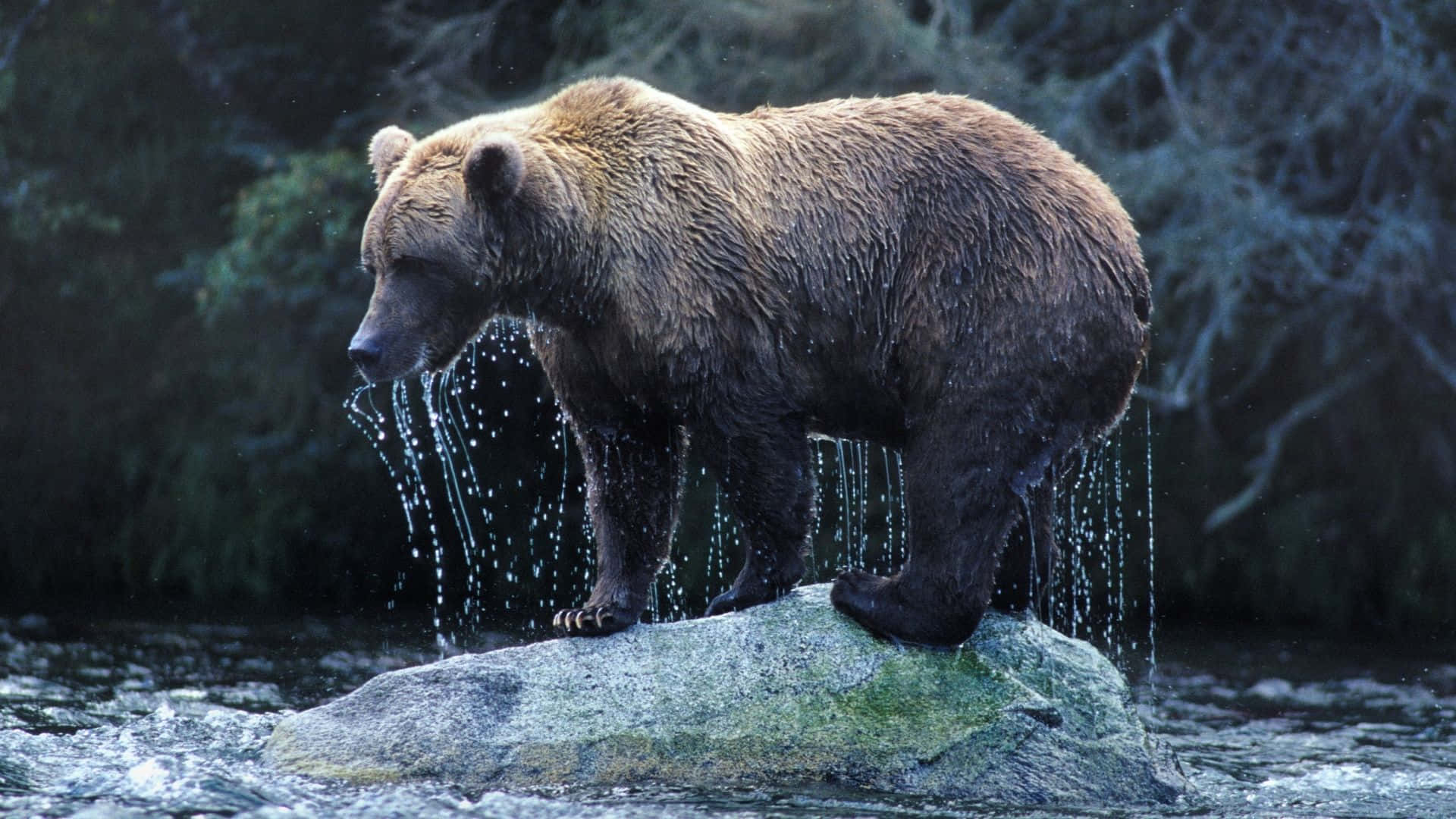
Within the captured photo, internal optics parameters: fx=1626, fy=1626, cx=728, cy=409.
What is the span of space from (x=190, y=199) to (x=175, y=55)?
134 centimetres

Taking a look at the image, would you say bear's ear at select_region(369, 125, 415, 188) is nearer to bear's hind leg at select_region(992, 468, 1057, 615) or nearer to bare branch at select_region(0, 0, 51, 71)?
bear's hind leg at select_region(992, 468, 1057, 615)

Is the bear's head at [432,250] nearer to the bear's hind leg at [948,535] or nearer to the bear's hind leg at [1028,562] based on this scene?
the bear's hind leg at [948,535]

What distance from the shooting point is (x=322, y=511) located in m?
13.0

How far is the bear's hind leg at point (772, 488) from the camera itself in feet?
18.5

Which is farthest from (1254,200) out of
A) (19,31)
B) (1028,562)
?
(19,31)

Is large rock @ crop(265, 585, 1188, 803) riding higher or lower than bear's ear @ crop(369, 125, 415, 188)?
lower

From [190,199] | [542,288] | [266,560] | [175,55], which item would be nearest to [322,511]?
[266,560]

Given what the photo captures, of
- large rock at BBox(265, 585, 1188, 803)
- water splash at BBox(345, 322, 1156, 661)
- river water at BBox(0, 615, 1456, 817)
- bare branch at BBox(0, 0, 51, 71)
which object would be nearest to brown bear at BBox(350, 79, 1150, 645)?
large rock at BBox(265, 585, 1188, 803)

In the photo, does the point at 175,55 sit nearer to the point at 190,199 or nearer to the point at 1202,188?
the point at 190,199

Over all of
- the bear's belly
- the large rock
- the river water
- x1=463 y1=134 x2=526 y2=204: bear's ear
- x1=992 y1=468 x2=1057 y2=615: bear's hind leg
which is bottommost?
the river water

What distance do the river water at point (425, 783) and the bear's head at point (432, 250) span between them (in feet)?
4.87

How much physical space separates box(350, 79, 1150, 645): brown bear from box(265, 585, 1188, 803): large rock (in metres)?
0.19

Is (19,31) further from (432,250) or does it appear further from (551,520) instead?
(432,250)

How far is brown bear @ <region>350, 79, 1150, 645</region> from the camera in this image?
553 cm
